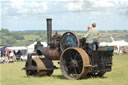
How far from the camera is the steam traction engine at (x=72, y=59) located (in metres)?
11.6

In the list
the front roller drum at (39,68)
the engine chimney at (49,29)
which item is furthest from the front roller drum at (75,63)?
the engine chimney at (49,29)

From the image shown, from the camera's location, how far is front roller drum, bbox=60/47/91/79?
37.0ft

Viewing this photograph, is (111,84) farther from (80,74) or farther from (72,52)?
(72,52)

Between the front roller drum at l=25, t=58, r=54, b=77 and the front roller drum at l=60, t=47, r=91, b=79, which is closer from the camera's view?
the front roller drum at l=60, t=47, r=91, b=79

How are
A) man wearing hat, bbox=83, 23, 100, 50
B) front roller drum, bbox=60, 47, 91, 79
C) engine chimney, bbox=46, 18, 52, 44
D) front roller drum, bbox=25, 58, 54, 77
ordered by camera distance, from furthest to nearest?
engine chimney, bbox=46, 18, 52, 44, front roller drum, bbox=25, 58, 54, 77, man wearing hat, bbox=83, 23, 100, 50, front roller drum, bbox=60, 47, 91, 79

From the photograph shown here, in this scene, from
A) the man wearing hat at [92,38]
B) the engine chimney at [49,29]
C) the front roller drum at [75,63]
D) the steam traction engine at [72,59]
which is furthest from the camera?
the engine chimney at [49,29]

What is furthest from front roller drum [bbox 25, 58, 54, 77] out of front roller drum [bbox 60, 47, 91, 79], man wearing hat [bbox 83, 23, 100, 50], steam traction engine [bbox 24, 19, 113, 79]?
man wearing hat [bbox 83, 23, 100, 50]

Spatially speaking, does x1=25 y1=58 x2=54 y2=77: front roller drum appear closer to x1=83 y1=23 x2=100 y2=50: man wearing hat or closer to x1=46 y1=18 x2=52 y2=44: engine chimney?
x1=46 y1=18 x2=52 y2=44: engine chimney

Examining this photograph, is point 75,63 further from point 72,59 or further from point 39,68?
point 39,68

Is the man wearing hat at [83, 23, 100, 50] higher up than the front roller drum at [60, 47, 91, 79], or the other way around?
the man wearing hat at [83, 23, 100, 50]

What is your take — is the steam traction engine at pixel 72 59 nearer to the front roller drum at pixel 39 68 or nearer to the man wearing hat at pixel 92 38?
the front roller drum at pixel 39 68

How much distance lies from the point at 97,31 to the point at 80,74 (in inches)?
70.5

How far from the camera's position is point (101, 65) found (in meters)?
12.0

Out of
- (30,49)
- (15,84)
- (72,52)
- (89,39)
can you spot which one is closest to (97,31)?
(89,39)
